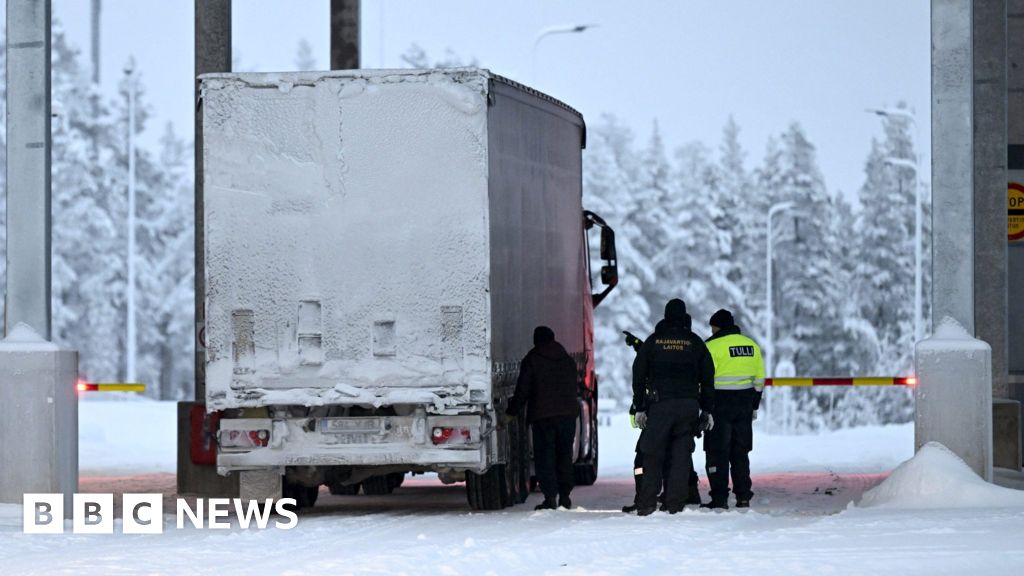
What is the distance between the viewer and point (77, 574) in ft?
40.0

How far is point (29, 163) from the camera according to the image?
1783 cm

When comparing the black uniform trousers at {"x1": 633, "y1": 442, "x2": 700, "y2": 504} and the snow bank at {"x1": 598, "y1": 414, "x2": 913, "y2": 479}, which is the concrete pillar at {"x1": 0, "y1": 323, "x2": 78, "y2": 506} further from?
the snow bank at {"x1": 598, "y1": 414, "x2": 913, "y2": 479}

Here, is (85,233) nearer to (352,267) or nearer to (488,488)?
(488,488)

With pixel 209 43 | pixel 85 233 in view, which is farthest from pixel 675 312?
pixel 85 233

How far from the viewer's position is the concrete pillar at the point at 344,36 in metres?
26.1

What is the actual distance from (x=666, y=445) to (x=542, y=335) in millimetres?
1586

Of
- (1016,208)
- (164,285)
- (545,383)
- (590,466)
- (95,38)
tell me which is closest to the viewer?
(545,383)

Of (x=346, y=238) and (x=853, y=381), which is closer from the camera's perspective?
(x=346, y=238)

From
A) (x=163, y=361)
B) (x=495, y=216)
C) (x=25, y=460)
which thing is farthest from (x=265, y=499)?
(x=163, y=361)

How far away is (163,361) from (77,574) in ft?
249

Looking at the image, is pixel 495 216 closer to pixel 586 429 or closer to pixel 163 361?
pixel 586 429

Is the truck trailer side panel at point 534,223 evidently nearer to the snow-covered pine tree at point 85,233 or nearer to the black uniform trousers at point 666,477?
the black uniform trousers at point 666,477

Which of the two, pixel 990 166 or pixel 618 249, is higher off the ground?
pixel 618 249

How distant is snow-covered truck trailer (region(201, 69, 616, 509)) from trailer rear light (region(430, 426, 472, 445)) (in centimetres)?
1
